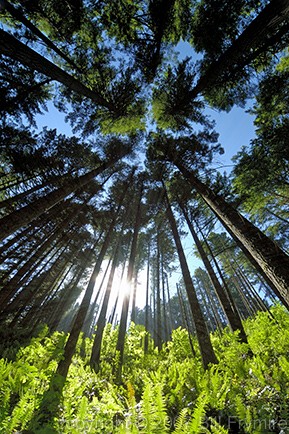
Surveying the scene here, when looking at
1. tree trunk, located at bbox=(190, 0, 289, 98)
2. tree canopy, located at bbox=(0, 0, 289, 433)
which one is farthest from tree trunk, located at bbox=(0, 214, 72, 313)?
tree trunk, located at bbox=(190, 0, 289, 98)

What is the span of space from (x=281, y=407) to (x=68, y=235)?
12694 millimetres

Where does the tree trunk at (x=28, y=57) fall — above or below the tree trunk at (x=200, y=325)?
above

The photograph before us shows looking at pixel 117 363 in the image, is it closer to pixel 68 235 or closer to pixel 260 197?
pixel 68 235

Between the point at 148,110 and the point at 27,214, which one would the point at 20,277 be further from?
the point at 148,110

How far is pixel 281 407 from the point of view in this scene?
175 centimetres

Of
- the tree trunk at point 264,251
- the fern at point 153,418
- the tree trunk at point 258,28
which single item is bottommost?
Answer: the fern at point 153,418

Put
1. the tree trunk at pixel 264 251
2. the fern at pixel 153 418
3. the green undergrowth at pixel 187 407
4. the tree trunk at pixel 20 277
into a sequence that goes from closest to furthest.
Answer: the fern at pixel 153 418, the green undergrowth at pixel 187 407, the tree trunk at pixel 264 251, the tree trunk at pixel 20 277

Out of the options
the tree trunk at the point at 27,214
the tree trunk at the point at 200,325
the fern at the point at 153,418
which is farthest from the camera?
the tree trunk at the point at 200,325

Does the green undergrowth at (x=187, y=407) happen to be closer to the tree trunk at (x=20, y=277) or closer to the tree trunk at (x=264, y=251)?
the tree trunk at (x=264, y=251)

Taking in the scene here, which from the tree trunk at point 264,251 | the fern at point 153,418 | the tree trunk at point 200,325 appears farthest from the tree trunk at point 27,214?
the tree trunk at point 200,325

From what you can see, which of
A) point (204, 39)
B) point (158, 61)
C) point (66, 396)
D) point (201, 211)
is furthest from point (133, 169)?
point (66, 396)

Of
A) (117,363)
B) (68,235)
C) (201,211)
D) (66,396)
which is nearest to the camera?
(66,396)

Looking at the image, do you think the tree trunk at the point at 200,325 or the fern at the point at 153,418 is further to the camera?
the tree trunk at the point at 200,325

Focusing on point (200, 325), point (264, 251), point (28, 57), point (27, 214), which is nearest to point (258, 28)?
point (264, 251)
